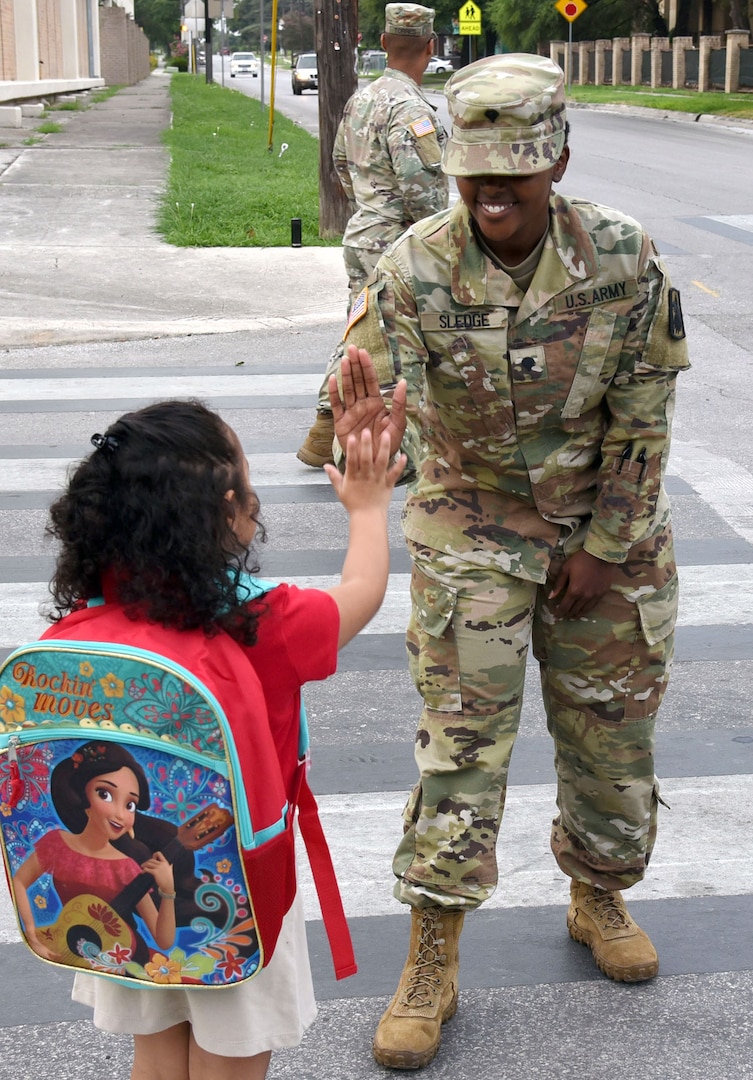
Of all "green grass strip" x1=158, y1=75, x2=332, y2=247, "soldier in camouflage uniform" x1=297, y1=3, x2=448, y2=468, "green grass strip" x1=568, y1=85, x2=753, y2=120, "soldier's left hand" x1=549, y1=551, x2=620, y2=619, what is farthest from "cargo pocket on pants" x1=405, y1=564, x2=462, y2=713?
"green grass strip" x1=568, y1=85, x2=753, y2=120

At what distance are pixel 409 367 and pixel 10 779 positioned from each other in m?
1.15

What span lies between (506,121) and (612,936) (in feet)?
5.77

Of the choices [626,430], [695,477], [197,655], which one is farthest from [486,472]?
[695,477]

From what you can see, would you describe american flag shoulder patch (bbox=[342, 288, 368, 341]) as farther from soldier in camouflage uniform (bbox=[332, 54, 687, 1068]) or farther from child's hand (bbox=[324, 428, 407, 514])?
child's hand (bbox=[324, 428, 407, 514])

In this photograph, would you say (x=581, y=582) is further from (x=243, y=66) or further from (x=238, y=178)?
(x=243, y=66)

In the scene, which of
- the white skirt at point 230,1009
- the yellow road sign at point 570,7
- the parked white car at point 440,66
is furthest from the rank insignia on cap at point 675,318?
Answer: the parked white car at point 440,66

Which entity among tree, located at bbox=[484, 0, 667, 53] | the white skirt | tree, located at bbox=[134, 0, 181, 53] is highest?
tree, located at bbox=[134, 0, 181, 53]

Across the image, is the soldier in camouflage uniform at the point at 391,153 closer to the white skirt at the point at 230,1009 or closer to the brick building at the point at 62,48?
the white skirt at the point at 230,1009

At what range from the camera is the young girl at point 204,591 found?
205cm

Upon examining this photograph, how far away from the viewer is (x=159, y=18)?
363 ft

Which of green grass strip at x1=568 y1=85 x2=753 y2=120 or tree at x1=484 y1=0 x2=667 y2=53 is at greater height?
tree at x1=484 y1=0 x2=667 y2=53

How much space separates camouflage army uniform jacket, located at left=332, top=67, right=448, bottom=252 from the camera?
22.7 feet

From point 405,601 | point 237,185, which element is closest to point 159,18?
point 237,185

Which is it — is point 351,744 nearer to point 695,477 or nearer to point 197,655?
point 197,655
